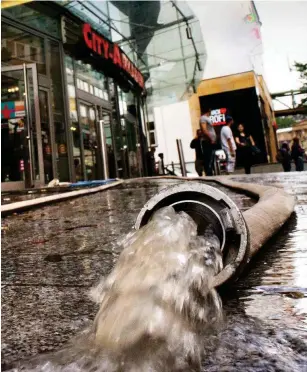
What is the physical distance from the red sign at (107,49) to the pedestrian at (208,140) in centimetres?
445

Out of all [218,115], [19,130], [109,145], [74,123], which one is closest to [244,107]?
[218,115]

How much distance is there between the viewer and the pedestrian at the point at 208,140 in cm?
764

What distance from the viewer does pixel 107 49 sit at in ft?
36.3

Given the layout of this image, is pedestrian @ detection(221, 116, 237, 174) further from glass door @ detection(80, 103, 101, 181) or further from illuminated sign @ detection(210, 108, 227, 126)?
illuminated sign @ detection(210, 108, 227, 126)

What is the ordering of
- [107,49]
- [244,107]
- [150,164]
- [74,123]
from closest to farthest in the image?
[74,123]
[107,49]
[150,164]
[244,107]

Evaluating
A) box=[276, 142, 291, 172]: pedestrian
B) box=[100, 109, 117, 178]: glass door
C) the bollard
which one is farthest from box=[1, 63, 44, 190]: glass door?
box=[276, 142, 291, 172]: pedestrian

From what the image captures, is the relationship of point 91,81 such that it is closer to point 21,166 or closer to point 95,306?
point 21,166

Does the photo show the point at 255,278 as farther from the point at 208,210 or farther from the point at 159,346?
the point at 159,346

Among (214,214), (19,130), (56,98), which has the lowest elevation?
(214,214)

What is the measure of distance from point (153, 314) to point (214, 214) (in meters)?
0.43

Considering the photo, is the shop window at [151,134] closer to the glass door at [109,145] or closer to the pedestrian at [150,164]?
the pedestrian at [150,164]

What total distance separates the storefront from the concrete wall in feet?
28.3

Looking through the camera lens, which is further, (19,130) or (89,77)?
(89,77)

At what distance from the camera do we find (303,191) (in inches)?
117
